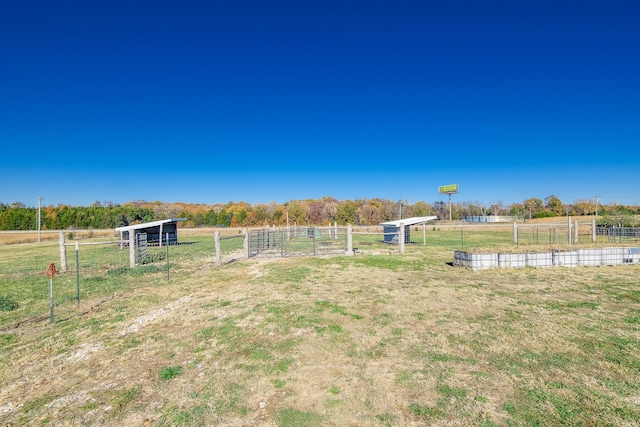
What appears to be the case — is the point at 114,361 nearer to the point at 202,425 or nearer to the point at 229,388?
the point at 229,388

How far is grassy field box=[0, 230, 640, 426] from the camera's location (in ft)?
11.7

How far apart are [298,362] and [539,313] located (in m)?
5.22

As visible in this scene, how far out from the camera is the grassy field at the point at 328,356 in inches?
140

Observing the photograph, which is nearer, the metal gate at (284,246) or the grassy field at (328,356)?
the grassy field at (328,356)

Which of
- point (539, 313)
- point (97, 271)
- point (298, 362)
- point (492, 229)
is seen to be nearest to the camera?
point (298, 362)

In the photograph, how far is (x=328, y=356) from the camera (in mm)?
4941

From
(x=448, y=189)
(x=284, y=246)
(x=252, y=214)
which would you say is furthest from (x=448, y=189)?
(x=284, y=246)

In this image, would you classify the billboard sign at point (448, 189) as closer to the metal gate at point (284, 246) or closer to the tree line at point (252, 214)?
the tree line at point (252, 214)

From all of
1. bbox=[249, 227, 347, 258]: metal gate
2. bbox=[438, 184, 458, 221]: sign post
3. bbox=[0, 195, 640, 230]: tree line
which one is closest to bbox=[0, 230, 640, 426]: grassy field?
bbox=[249, 227, 347, 258]: metal gate

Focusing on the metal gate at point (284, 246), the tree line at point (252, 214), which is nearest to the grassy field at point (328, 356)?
the metal gate at point (284, 246)

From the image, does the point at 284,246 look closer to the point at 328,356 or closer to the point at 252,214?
the point at 328,356

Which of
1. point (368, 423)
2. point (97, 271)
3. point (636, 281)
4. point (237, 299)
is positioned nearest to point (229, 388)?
point (368, 423)

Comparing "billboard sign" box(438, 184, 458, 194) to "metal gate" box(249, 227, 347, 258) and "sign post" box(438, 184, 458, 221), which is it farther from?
"metal gate" box(249, 227, 347, 258)

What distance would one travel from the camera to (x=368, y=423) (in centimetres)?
334
